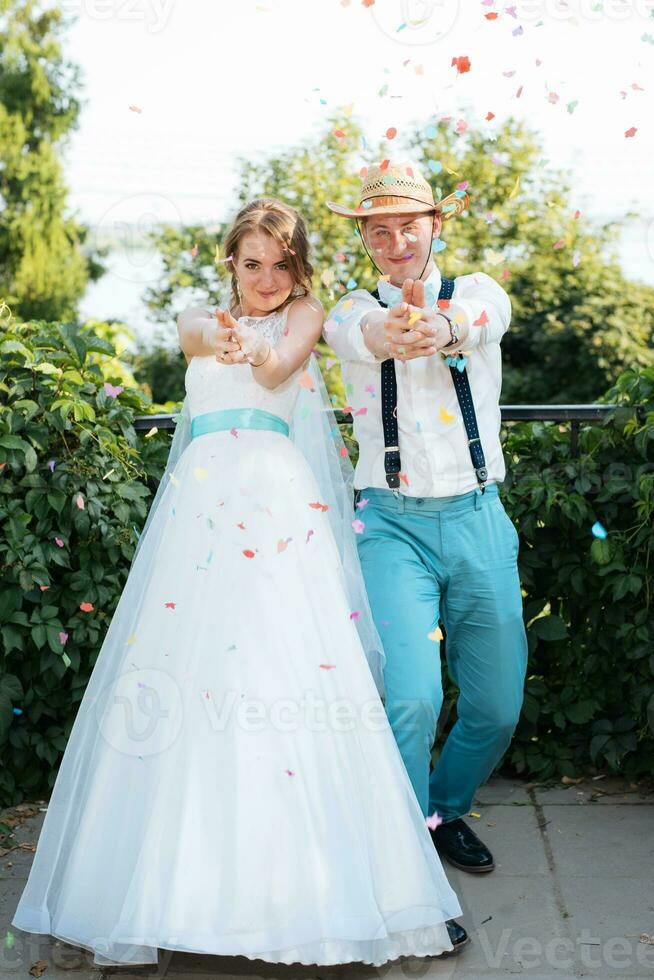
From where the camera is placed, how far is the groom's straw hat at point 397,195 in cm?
304

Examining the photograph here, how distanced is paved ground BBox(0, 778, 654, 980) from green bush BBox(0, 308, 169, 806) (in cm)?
32

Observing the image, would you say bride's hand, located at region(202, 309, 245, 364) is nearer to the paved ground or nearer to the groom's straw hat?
the groom's straw hat

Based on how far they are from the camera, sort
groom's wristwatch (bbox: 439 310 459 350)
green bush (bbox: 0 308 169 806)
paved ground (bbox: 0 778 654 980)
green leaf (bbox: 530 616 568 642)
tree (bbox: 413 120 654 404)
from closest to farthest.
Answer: paved ground (bbox: 0 778 654 980) < groom's wristwatch (bbox: 439 310 459 350) < green bush (bbox: 0 308 169 806) < green leaf (bbox: 530 616 568 642) < tree (bbox: 413 120 654 404)

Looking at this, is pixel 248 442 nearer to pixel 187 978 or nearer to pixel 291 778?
pixel 291 778

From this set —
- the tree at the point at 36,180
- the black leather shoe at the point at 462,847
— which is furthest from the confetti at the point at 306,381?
the tree at the point at 36,180

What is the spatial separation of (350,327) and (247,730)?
1.09 meters

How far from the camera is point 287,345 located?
3.10 m

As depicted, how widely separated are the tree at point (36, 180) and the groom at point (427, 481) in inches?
504

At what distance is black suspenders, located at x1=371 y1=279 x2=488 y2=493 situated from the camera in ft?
9.97

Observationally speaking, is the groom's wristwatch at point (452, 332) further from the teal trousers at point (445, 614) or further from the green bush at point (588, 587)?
the green bush at point (588, 587)

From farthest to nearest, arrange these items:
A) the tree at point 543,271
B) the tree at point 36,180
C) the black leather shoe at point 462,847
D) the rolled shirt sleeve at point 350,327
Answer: the tree at point 36,180
the tree at point 543,271
the black leather shoe at point 462,847
the rolled shirt sleeve at point 350,327

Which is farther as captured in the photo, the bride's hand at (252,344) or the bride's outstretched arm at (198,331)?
the bride's outstretched arm at (198,331)

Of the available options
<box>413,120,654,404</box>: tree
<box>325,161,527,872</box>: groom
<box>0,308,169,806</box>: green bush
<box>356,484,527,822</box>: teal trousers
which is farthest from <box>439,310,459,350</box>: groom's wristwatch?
<box>413,120,654,404</box>: tree

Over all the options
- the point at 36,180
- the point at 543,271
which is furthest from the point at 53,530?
the point at 36,180
